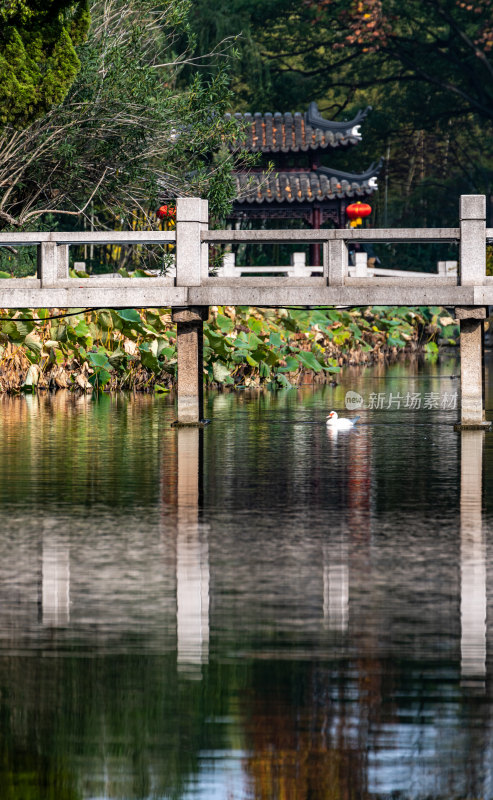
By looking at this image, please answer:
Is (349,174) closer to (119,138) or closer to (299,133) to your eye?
(299,133)

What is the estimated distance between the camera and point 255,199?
43250mm

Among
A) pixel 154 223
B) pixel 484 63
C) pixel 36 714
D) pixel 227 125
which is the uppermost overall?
pixel 484 63

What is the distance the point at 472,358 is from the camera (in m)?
17.8

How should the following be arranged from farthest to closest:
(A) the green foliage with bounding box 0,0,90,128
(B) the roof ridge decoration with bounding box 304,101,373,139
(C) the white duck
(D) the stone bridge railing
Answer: (B) the roof ridge decoration with bounding box 304,101,373,139
(C) the white duck
(D) the stone bridge railing
(A) the green foliage with bounding box 0,0,90,128

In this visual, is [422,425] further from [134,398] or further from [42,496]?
[42,496]

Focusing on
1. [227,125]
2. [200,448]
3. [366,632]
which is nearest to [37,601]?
[366,632]

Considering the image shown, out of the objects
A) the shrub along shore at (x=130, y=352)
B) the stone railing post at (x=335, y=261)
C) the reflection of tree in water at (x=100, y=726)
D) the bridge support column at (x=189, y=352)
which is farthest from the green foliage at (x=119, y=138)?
the reflection of tree in water at (x=100, y=726)

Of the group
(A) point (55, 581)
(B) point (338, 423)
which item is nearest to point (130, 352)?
(B) point (338, 423)

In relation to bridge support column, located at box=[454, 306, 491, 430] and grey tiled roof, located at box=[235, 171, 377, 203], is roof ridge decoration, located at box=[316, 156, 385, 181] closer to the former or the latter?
grey tiled roof, located at box=[235, 171, 377, 203]

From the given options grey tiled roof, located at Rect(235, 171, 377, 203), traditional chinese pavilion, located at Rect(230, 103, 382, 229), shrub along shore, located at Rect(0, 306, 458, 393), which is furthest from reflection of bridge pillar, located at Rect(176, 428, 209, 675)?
traditional chinese pavilion, located at Rect(230, 103, 382, 229)

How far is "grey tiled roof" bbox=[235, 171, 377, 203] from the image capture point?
4369 cm

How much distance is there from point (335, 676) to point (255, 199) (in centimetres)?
3755

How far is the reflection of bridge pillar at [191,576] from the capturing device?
7.07 m

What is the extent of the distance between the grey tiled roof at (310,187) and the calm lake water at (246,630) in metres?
29.1
